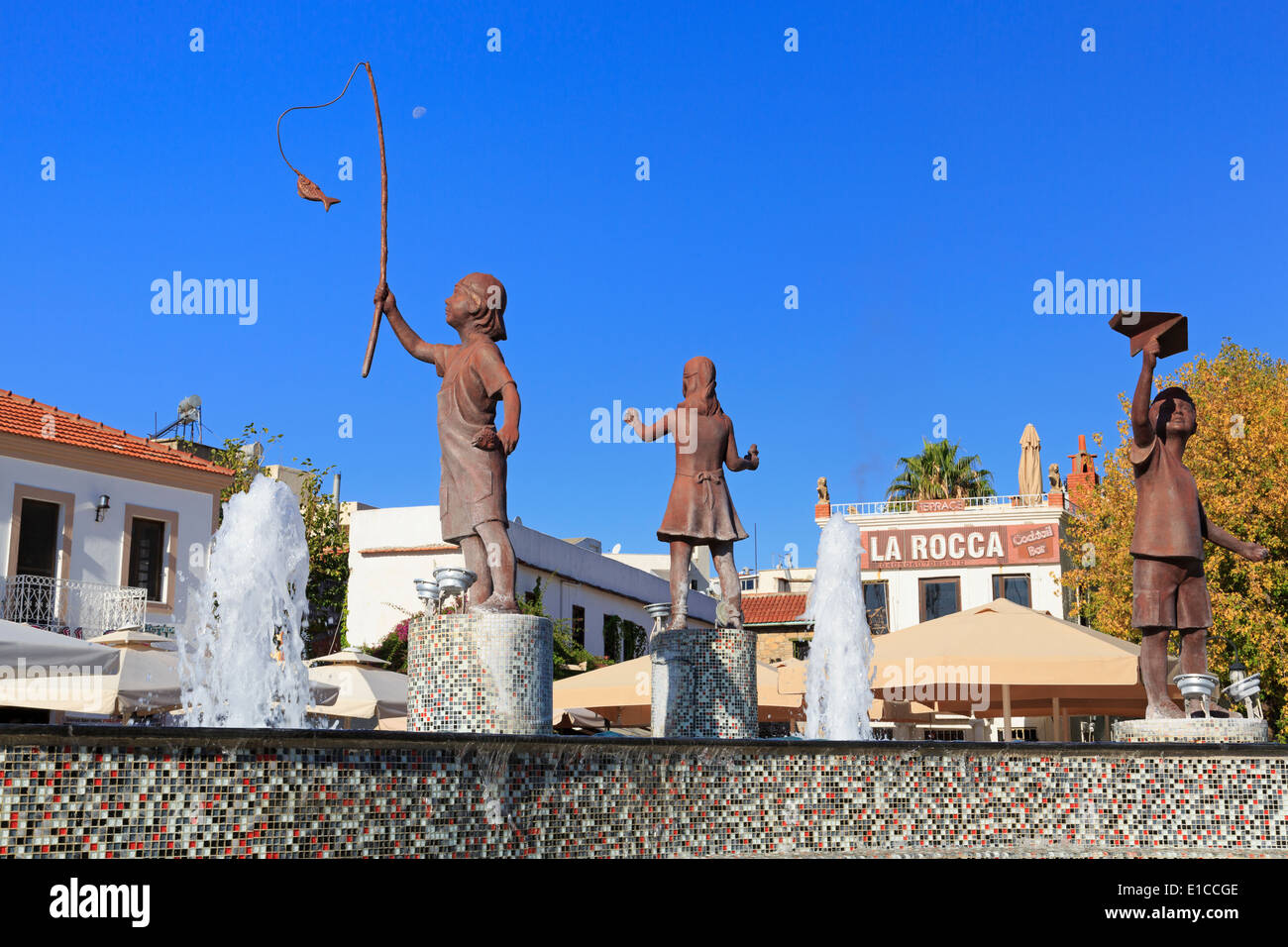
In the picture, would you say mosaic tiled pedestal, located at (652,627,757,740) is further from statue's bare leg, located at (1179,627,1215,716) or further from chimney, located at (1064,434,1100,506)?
chimney, located at (1064,434,1100,506)

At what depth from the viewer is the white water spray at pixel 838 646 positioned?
973 centimetres

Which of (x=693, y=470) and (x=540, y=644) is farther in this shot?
(x=693, y=470)

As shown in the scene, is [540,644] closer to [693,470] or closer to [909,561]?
[693,470]

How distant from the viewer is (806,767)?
6.47 m

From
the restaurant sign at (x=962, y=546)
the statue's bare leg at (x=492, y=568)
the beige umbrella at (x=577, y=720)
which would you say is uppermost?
the restaurant sign at (x=962, y=546)

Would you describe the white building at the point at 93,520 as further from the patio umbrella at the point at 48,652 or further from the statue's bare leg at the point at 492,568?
the statue's bare leg at the point at 492,568

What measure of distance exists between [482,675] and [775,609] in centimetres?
3374

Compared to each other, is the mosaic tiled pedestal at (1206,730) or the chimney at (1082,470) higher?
the chimney at (1082,470)

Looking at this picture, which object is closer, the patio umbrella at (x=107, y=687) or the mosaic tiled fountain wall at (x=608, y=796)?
the mosaic tiled fountain wall at (x=608, y=796)

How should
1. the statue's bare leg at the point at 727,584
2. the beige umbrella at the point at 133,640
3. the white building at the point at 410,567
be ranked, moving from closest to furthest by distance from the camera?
the statue's bare leg at the point at 727,584
the beige umbrella at the point at 133,640
the white building at the point at 410,567

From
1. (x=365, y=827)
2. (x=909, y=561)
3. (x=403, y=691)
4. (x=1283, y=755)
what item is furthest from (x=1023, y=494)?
(x=365, y=827)

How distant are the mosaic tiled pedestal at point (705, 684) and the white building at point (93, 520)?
14625 mm

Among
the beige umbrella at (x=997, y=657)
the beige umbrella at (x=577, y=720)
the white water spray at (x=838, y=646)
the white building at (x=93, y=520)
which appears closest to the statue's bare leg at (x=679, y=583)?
the white water spray at (x=838, y=646)
